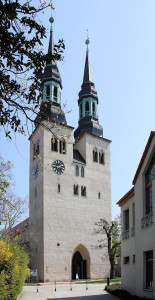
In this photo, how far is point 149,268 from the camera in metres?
15.5

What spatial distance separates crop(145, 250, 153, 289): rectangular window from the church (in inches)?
811

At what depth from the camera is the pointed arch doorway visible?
40344mm

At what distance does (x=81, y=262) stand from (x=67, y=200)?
778cm

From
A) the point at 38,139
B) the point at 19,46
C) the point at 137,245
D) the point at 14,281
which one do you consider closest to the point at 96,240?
the point at 38,139

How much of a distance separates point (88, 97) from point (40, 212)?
18984mm

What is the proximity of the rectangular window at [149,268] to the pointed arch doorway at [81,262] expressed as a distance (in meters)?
25.3

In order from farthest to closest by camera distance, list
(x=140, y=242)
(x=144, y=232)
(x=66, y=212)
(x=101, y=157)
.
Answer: (x=101, y=157) < (x=66, y=212) < (x=140, y=242) < (x=144, y=232)

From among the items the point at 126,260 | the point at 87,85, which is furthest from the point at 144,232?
the point at 87,85

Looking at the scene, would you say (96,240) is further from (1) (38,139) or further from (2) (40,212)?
(1) (38,139)

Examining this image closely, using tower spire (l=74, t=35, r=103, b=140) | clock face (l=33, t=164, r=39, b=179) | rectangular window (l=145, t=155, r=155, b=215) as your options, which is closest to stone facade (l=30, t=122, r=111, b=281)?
clock face (l=33, t=164, r=39, b=179)

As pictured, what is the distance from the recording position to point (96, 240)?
4156cm

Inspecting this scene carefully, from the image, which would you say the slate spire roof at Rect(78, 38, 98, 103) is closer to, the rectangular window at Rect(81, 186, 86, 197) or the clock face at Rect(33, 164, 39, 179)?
the clock face at Rect(33, 164, 39, 179)

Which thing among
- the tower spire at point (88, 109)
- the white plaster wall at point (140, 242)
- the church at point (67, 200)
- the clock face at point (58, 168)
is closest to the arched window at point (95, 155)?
the church at point (67, 200)

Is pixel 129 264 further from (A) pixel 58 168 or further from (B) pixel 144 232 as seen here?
(A) pixel 58 168
